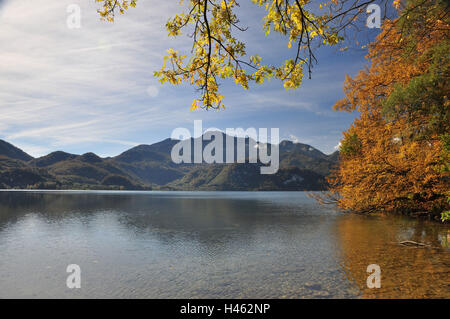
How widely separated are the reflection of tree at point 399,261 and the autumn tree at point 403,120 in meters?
4.46

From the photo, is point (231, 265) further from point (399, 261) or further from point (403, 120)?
point (403, 120)

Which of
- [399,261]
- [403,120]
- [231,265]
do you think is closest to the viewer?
[399,261]

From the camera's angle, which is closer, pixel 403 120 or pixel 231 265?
pixel 231 265

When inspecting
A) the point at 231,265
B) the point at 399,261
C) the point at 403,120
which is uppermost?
the point at 403,120

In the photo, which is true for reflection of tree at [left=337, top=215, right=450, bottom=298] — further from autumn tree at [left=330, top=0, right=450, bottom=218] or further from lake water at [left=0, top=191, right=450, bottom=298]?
autumn tree at [left=330, top=0, right=450, bottom=218]

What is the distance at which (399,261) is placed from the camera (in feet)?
54.4

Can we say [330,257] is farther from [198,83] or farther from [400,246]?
[198,83]

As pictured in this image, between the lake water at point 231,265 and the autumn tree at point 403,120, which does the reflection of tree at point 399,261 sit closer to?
the lake water at point 231,265

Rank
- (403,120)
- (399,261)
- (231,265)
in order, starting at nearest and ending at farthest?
(399,261) → (231,265) → (403,120)

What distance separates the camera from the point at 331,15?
773cm

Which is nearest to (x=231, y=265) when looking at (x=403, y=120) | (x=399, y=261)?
(x=399, y=261)

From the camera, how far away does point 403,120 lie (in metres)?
20.8

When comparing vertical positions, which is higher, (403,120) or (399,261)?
(403,120)

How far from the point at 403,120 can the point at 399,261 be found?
10.4 metres
